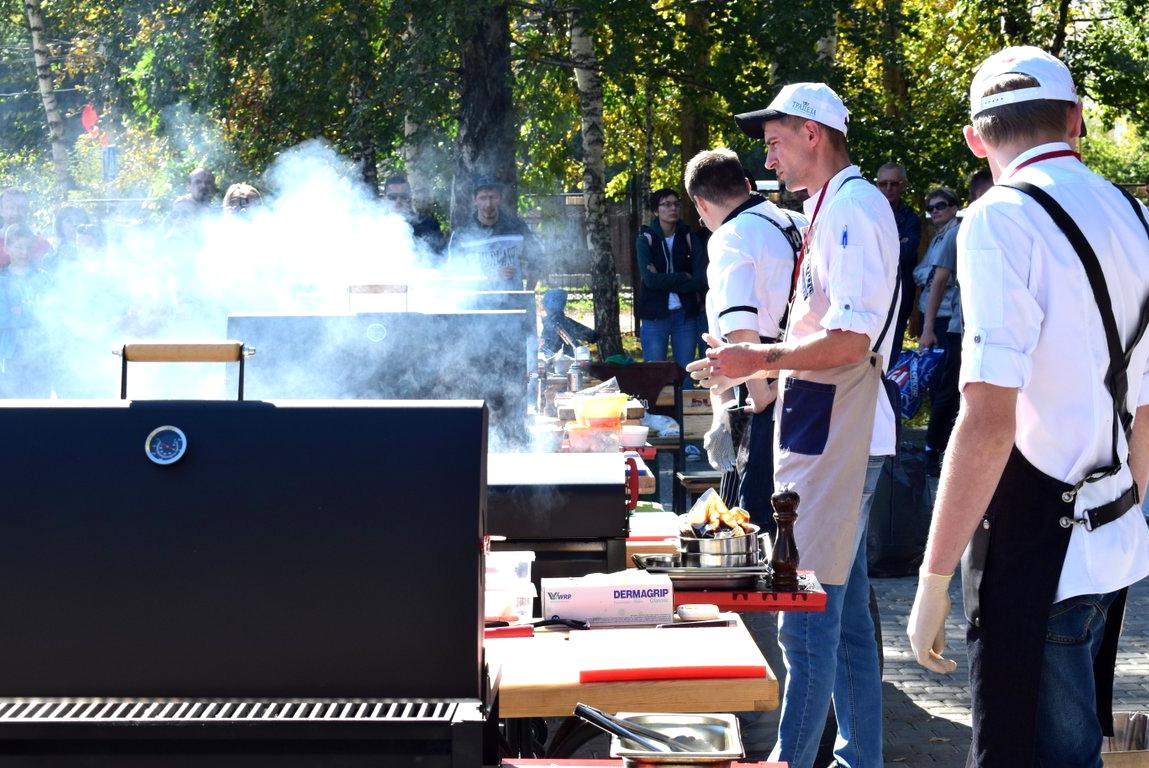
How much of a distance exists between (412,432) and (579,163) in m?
24.7

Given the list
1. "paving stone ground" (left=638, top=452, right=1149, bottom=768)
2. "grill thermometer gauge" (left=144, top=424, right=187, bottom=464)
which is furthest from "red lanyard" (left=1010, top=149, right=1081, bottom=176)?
"paving stone ground" (left=638, top=452, right=1149, bottom=768)

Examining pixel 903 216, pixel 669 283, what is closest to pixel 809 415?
pixel 903 216

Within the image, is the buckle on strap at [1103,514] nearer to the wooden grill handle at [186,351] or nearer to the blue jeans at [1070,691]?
the blue jeans at [1070,691]

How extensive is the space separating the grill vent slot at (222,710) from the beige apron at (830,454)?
1.88m

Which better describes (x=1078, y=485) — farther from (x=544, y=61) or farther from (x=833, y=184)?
(x=544, y=61)

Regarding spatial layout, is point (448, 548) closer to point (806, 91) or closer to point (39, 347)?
point (806, 91)

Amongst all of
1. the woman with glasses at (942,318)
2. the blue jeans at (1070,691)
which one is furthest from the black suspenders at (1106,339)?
the woman with glasses at (942,318)

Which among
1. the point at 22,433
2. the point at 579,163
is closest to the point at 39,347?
the point at 22,433

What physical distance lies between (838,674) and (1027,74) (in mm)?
1824

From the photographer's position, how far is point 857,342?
10.4ft

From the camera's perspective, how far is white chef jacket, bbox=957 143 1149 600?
216cm

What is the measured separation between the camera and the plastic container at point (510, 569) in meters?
2.70

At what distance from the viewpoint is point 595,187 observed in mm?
14031

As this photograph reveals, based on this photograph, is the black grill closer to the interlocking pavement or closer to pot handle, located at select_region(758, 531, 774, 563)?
→ pot handle, located at select_region(758, 531, 774, 563)
